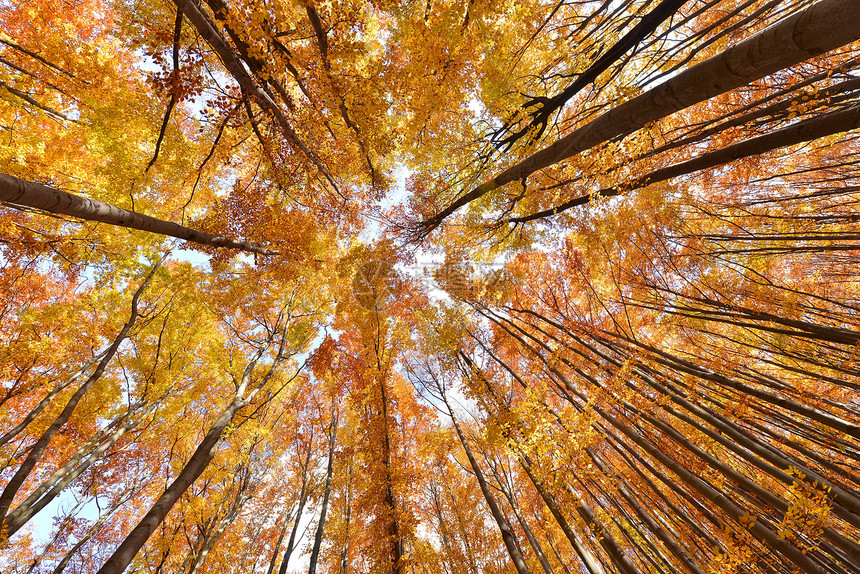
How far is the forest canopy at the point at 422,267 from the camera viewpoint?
13.3 feet

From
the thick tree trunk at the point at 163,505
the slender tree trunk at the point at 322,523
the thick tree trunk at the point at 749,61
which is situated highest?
the slender tree trunk at the point at 322,523

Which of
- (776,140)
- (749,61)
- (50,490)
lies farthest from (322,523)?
(776,140)

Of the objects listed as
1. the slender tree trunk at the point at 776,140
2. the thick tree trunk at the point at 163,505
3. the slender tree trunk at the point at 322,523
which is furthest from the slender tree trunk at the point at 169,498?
the slender tree trunk at the point at 776,140

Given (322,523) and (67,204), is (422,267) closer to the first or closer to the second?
(322,523)

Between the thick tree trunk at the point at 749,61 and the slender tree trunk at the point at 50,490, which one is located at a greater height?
the slender tree trunk at the point at 50,490

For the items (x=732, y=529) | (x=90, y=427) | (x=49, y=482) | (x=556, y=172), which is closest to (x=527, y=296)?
(x=556, y=172)

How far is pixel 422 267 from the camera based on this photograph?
11.8 meters

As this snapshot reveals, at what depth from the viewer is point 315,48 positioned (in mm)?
5930

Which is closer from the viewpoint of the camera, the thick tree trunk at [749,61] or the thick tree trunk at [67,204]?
the thick tree trunk at [749,61]

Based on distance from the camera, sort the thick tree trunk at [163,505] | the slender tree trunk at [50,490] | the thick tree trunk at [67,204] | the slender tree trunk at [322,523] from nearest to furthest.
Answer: the thick tree trunk at [67,204] < the thick tree trunk at [163,505] < the slender tree trunk at [50,490] < the slender tree trunk at [322,523]

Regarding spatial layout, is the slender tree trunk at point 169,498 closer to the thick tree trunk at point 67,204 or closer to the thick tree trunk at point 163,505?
the thick tree trunk at point 163,505

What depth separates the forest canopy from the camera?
13.3 ft

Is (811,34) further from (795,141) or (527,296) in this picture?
(527,296)

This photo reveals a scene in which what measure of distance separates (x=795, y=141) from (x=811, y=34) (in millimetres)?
2570
